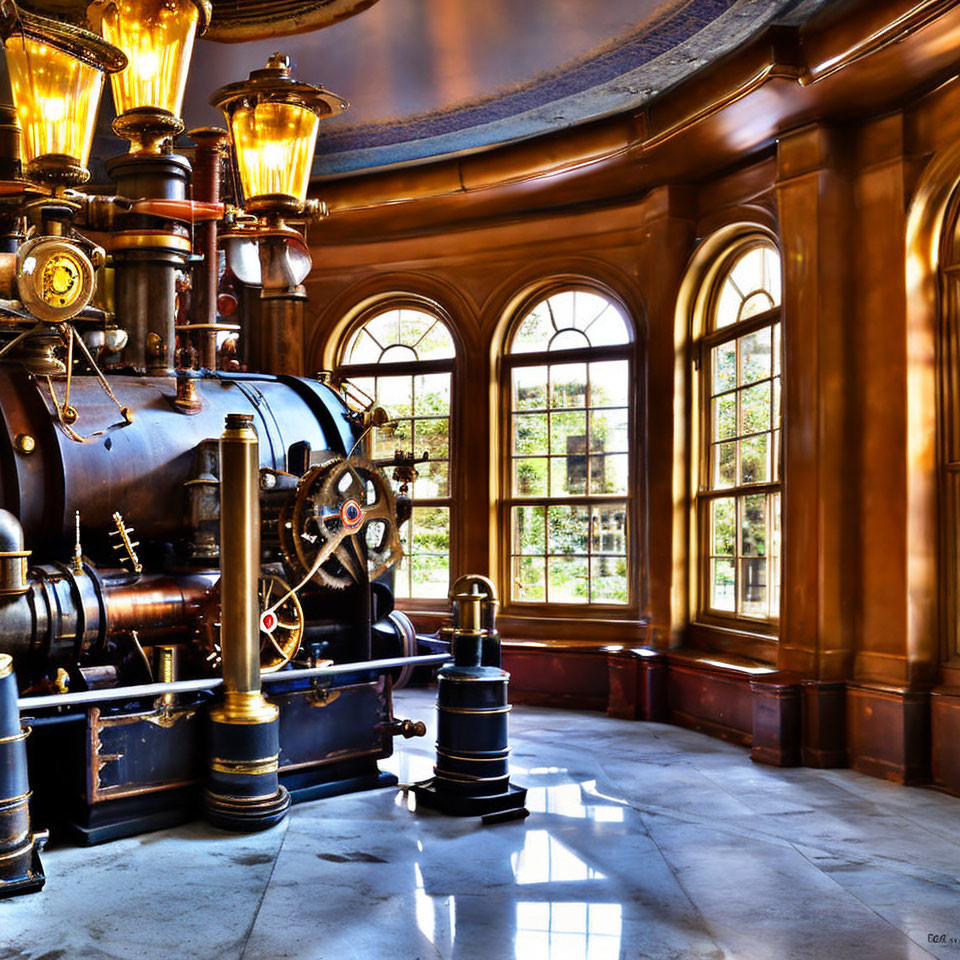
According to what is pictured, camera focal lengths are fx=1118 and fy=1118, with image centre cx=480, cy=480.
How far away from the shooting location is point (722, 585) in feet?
24.0

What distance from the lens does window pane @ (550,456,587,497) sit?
8219 mm

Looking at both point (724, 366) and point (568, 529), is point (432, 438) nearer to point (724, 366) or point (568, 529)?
point (568, 529)

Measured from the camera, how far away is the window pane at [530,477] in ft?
27.4

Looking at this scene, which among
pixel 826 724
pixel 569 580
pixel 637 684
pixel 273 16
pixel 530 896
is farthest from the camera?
pixel 569 580

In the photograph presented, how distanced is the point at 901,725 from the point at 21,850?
160 inches

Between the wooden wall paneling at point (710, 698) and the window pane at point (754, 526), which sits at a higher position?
the window pane at point (754, 526)

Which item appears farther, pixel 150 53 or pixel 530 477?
pixel 530 477

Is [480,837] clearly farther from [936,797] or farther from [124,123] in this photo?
[124,123]

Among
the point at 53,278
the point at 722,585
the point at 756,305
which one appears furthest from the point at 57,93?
the point at 722,585

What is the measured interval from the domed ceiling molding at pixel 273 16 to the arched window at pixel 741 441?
2.97m

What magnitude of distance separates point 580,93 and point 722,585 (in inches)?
127

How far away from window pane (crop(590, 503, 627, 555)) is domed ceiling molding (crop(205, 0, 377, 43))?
3.88 metres

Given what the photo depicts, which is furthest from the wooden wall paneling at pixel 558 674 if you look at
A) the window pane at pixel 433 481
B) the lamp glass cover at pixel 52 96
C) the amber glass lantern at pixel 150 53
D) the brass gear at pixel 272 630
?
the lamp glass cover at pixel 52 96

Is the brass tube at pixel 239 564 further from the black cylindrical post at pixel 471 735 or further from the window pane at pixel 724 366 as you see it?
the window pane at pixel 724 366
